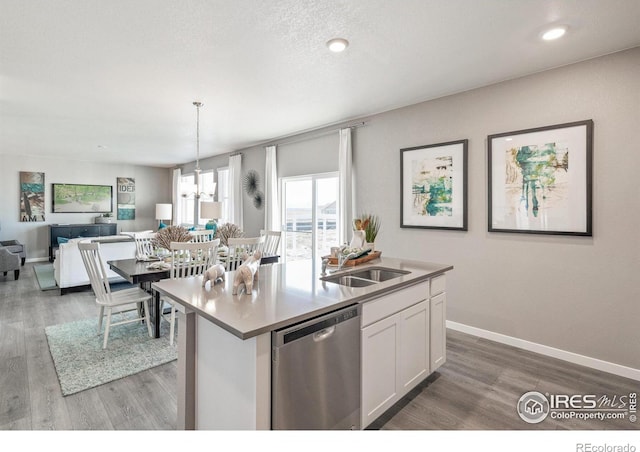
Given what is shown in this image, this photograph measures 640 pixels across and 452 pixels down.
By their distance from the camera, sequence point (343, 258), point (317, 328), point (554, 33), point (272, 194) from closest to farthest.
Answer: point (317, 328), point (554, 33), point (343, 258), point (272, 194)

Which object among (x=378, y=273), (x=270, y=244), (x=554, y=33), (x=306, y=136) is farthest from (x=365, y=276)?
(x=306, y=136)

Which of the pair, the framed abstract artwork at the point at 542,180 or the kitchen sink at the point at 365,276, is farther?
the framed abstract artwork at the point at 542,180

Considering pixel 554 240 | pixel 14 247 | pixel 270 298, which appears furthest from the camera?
pixel 14 247

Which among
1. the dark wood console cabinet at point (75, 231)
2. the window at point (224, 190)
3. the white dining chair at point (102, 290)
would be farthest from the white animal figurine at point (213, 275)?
the dark wood console cabinet at point (75, 231)

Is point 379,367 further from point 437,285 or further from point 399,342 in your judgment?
point 437,285

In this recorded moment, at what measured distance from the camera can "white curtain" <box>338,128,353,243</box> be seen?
4.45 meters

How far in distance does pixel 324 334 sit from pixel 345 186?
314 cm

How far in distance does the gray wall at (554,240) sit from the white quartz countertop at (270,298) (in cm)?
130

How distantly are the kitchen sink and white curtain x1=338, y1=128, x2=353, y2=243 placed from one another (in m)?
2.01

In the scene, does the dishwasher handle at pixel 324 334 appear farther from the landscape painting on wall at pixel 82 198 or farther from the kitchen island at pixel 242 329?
the landscape painting on wall at pixel 82 198

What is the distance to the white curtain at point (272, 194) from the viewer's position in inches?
227

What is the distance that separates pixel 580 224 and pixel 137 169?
10.1 meters

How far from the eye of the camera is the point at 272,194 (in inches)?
227

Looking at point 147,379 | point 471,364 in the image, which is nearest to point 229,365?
point 147,379
